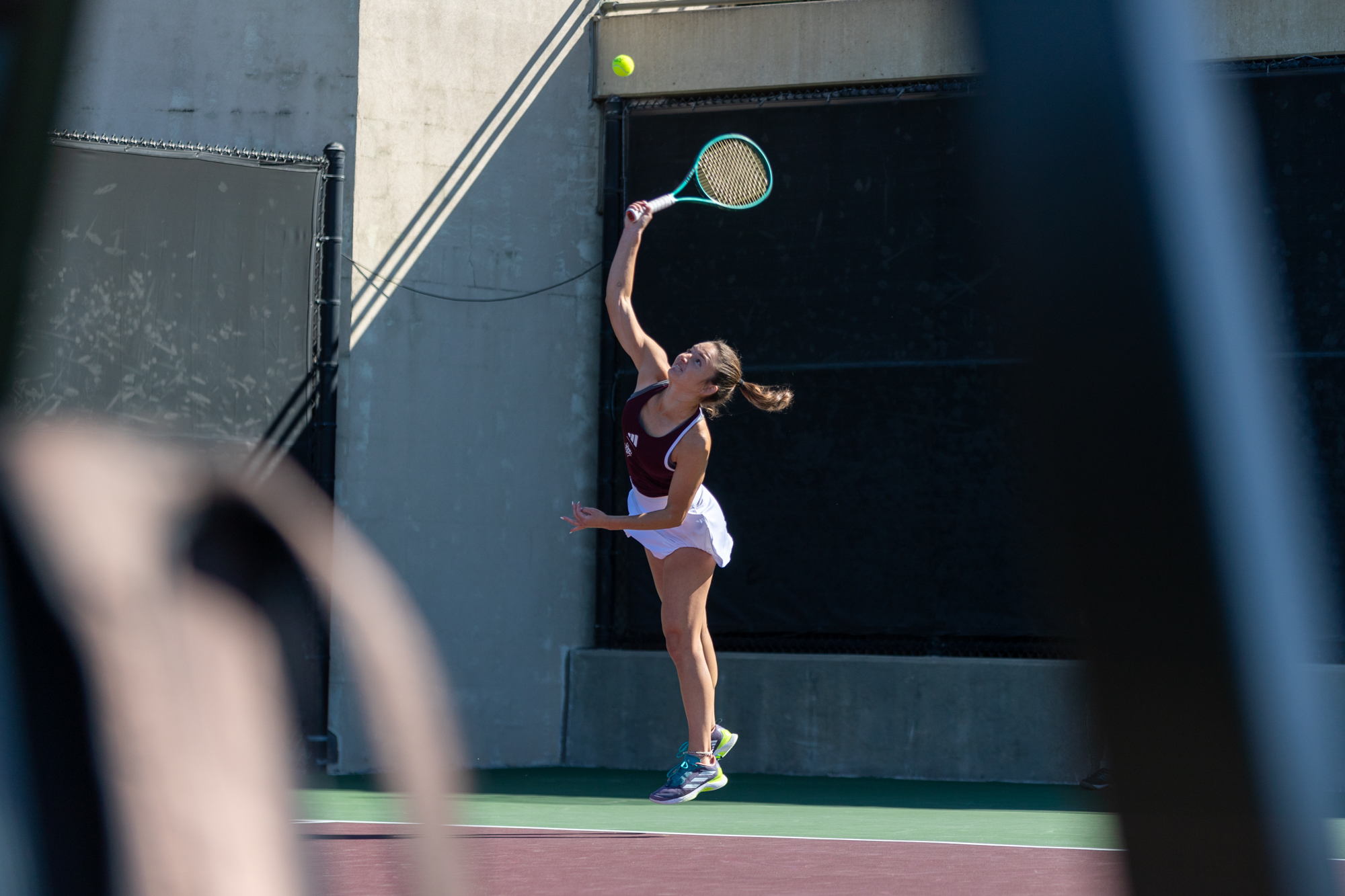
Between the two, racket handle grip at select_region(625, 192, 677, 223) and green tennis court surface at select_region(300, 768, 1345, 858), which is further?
racket handle grip at select_region(625, 192, 677, 223)

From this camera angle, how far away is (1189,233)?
443mm

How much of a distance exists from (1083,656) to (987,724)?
786 centimetres

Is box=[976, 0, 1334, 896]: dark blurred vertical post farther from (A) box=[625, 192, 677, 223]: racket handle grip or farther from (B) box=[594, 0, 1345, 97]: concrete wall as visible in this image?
(B) box=[594, 0, 1345, 97]: concrete wall

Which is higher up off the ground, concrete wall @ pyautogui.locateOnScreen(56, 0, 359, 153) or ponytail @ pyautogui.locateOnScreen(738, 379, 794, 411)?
concrete wall @ pyautogui.locateOnScreen(56, 0, 359, 153)

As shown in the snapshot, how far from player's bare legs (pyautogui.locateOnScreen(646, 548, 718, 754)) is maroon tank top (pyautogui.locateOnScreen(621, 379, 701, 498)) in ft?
0.90

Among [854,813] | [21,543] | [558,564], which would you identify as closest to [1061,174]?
[21,543]

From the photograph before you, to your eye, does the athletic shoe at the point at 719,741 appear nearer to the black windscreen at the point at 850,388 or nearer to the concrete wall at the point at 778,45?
the black windscreen at the point at 850,388

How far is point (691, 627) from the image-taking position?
18.5 feet

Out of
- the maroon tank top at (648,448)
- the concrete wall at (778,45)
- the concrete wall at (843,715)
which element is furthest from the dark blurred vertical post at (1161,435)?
the concrete wall at (778,45)

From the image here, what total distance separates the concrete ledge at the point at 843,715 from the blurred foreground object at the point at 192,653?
7.30 metres

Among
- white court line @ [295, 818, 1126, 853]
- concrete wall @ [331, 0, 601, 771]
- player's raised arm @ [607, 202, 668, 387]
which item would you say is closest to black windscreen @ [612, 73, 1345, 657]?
concrete wall @ [331, 0, 601, 771]

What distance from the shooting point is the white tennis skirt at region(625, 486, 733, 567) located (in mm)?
5645

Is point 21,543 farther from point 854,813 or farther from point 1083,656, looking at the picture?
point 854,813

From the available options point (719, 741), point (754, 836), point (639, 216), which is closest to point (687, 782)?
point (719, 741)
